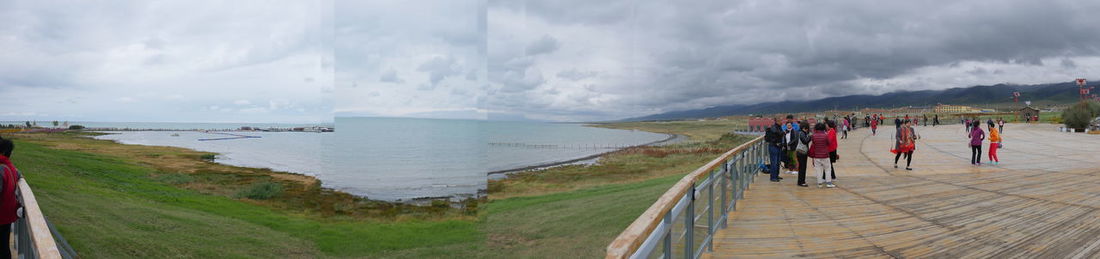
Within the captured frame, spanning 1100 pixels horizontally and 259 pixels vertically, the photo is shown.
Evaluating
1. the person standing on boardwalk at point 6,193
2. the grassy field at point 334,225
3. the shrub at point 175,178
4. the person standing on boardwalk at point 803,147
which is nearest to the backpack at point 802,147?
the person standing on boardwalk at point 803,147

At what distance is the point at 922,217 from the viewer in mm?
6199

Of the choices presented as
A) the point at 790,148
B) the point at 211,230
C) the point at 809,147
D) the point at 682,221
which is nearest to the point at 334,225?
the point at 211,230

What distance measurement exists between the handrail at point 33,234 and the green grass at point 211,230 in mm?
7430

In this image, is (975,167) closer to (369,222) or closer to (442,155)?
(369,222)

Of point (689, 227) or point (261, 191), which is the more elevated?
point (689, 227)

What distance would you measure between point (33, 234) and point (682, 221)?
166 inches

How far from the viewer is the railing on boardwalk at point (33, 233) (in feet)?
9.13

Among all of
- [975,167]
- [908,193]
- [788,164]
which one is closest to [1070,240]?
[908,193]

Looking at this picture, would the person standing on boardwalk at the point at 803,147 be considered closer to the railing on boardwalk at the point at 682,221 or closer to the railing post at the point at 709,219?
the railing on boardwalk at the point at 682,221

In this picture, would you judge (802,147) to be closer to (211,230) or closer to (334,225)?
(211,230)

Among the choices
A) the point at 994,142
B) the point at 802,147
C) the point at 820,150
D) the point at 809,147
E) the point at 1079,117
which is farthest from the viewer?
the point at 1079,117

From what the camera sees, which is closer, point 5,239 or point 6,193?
point 6,193

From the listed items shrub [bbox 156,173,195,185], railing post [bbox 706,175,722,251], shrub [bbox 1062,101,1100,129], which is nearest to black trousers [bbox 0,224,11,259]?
railing post [bbox 706,175,722,251]

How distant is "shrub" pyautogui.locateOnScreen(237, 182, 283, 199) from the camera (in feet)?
109
